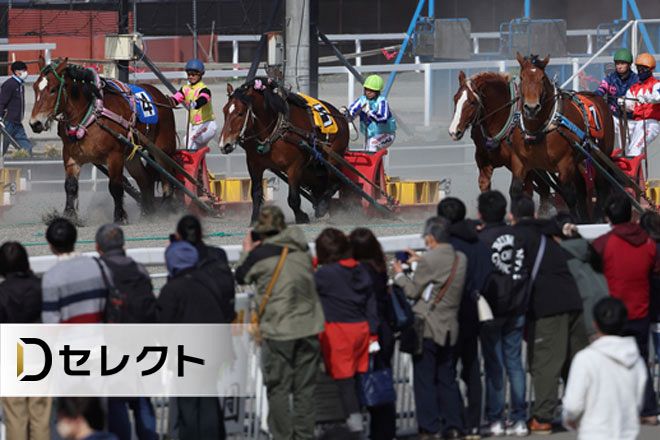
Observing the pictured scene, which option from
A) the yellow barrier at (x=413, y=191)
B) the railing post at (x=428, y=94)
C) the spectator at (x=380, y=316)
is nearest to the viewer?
the spectator at (x=380, y=316)

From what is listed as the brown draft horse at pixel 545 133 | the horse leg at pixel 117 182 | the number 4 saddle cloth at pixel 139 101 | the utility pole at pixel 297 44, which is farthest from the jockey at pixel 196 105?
the brown draft horse at pixel 545 133

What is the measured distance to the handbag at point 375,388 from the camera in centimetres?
947

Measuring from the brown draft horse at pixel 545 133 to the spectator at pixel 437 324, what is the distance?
743cm

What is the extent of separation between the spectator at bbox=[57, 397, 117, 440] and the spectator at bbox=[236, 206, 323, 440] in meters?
2.87

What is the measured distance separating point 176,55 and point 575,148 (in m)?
19.8

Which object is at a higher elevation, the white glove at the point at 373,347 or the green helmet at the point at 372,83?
the green helmet at the point at 372,83

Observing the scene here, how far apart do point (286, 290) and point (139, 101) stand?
1002 centimetres

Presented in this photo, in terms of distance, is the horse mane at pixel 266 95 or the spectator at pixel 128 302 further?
the horse mane at pixel 266 95

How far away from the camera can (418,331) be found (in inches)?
382

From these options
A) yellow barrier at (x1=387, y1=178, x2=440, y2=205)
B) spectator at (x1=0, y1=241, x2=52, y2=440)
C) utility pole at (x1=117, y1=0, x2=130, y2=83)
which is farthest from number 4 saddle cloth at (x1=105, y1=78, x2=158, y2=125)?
spectator at (x1=0, y1=241, x2=52, y2=440)

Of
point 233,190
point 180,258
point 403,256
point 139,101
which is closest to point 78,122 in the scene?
point 139,101

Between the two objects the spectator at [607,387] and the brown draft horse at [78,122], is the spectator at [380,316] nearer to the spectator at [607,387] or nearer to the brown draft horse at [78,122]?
the spectator at [607,387]

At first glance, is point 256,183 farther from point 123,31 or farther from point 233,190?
point 123,31

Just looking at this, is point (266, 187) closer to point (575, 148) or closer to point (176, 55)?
point (575, 148)
